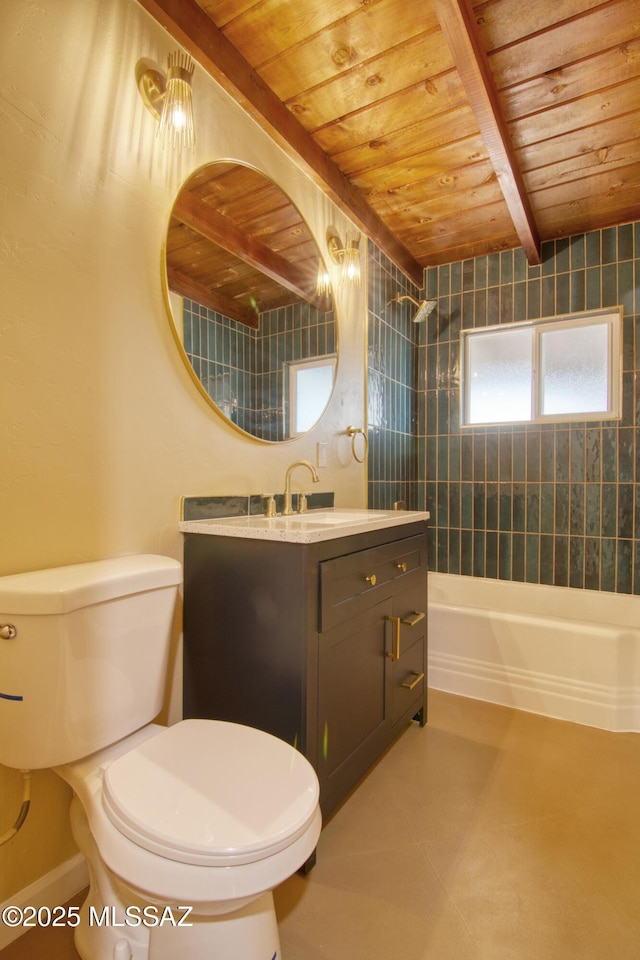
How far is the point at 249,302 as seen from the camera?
5.52 feet

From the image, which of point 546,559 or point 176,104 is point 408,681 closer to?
point 546,559

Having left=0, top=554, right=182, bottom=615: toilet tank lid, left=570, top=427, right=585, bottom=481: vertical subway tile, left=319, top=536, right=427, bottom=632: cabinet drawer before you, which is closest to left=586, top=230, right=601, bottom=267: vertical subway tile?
left=570, top=427, right=585, bottom=481: vertical subway tile

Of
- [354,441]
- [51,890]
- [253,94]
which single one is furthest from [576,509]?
[51,890]

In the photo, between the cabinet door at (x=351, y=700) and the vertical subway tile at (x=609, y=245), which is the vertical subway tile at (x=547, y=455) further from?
the cabinet door at (x=351, y=700)

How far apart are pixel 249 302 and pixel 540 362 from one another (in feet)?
6.49

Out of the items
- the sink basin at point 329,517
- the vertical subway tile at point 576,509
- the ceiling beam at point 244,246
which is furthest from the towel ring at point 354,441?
the vertical subway tile at point 576,509

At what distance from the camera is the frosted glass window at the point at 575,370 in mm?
2684

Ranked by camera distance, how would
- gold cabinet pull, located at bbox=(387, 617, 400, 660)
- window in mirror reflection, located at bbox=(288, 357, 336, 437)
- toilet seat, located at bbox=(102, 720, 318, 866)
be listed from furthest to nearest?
window in mirror reflection, located at bbox=(288, 357, 336, 437), gold cabinet pull, located at bbox=(387, 617, 400, 660), toilet seat, located at bbox=(102, 720, 318, 866)

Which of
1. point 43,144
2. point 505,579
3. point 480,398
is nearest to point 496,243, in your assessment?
point 480,398

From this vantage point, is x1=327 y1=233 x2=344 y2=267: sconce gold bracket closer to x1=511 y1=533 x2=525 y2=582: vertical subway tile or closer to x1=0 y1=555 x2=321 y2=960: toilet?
x1=0 y1=555 x2=321 y2=960: toilet

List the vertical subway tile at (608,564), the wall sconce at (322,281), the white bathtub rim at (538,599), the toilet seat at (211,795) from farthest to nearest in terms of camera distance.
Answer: the vertical subway tile at (608,564)
the white bathtub rim at (538,599)
the wall sconce at (322,281)
the toilet seat at (211,795)

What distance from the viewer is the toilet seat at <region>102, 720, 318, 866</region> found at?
0.75m

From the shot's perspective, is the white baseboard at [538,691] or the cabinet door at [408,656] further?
the white baseboard at [538,691]

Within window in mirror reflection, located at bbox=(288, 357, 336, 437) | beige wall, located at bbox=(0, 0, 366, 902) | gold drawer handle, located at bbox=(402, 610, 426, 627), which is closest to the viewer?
beige wall, located at bbox=(0, 0, 366, 902)
